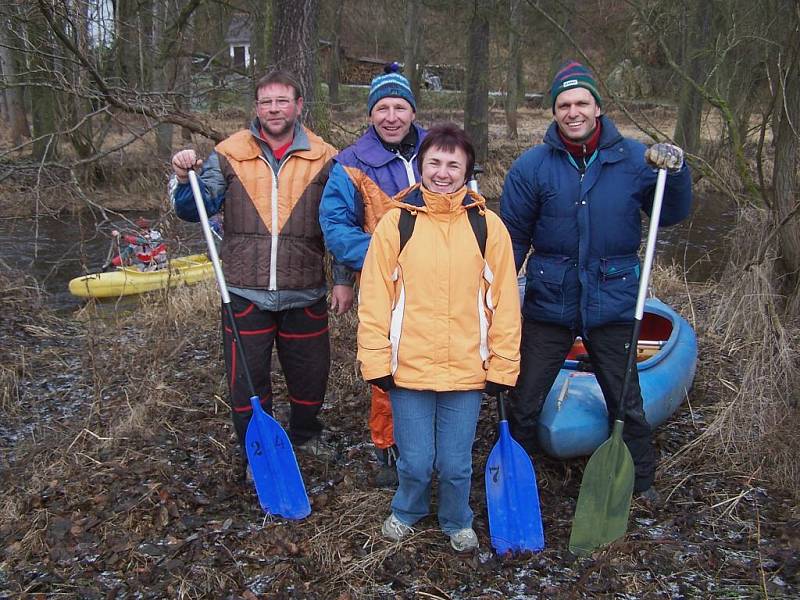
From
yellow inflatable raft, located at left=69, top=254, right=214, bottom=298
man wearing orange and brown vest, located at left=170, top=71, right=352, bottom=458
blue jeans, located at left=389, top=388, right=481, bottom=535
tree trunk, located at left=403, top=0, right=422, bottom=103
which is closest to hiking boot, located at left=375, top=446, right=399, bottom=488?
blue jeans, located at left=389, top=388, right=481, bottom=535

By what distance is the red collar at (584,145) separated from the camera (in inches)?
107

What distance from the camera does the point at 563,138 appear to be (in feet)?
9.03

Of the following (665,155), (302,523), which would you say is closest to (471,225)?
(665,155)

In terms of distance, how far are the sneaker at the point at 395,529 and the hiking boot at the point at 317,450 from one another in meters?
0.72

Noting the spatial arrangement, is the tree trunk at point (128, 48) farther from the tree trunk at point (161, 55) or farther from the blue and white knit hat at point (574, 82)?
the blue and white knit hat at point (574, 82)

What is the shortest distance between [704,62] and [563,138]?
1000 centimetres

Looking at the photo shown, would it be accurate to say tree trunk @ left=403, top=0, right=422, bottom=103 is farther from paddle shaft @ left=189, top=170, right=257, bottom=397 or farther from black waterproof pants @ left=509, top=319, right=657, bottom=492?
black waterproof pants @ left=509, top=319, right=657, bottom=492

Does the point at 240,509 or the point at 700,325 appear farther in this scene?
the point at 700,325

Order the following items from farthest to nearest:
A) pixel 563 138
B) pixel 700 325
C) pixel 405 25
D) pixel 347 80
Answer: pixel 347 80, pixel 405 25, pixel 700 325, pixel 563 138

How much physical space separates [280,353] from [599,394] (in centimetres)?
146

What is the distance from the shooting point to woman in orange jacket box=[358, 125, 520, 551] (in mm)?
2463

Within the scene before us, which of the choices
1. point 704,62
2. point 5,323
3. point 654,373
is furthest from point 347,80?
point 654,373

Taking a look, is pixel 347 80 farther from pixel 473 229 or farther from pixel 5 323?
pixel 473 229

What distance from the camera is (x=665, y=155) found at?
8.46 feet
